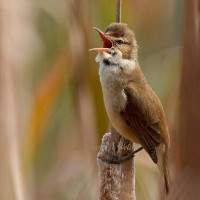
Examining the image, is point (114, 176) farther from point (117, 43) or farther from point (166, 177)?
point (117, 43)

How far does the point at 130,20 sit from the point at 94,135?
1.31ft

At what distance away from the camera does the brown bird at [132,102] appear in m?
1.54

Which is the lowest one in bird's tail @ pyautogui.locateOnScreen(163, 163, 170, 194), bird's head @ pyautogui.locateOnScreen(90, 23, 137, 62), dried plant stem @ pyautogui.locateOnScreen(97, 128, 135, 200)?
bird's tail @ pyautogui.locateOnScreen(163, 163, 170, 194)

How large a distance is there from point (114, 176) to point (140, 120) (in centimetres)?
41

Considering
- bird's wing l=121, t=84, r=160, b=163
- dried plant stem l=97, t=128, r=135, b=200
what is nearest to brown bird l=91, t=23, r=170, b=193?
bird's wing l=121, t=84, r=160, b=163

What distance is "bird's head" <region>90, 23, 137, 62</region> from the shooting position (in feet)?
4.77

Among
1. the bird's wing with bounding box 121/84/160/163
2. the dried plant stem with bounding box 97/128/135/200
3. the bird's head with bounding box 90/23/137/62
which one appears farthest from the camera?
the bird's wing with bounding box 121/84/160/163

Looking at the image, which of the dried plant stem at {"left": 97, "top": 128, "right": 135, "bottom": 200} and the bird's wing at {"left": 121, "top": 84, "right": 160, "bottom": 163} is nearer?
the dried plant stem at {"left": 97, "top": 128, "right": 135, "bottom": 200}

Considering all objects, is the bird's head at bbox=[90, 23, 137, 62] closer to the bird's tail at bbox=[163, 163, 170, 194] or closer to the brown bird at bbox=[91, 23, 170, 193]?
the brown bird at bbox=[91, 23, 170, 193]

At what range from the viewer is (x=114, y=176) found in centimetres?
131

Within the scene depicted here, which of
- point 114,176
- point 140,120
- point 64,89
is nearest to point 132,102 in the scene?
point 140,120

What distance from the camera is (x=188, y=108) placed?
1343 millimetres

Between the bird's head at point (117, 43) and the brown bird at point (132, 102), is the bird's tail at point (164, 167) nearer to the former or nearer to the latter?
the brown bird at point (132, 102)

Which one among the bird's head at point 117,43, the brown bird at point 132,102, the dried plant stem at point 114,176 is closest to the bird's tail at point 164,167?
the brown bird at point 132,102
